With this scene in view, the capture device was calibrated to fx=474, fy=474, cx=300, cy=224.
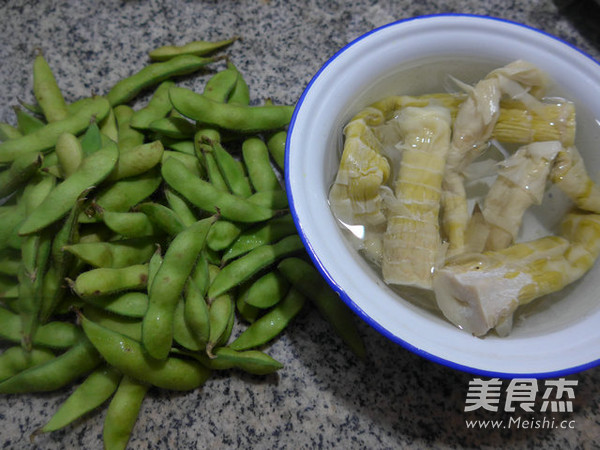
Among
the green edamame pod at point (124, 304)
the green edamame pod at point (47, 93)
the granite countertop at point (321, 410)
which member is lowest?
the granite countertop at point (321, 410)

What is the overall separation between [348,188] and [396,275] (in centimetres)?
18

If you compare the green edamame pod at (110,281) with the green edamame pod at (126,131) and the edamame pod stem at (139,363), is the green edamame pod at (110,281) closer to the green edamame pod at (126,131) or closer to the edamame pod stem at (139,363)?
the edamame pod stem at (139,363)

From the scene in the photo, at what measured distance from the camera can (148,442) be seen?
1.02 metres

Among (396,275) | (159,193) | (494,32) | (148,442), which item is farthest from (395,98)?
(148,442)

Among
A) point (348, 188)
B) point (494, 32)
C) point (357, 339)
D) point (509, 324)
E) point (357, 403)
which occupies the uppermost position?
point (494, 32)

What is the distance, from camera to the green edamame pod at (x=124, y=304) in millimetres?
977

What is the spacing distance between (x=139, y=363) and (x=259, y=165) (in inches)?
19.9

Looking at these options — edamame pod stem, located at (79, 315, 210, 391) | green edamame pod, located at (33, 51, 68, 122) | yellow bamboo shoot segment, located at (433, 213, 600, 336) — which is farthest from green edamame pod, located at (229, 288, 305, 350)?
green edamame pod, located at (33, 51, 68, 122)

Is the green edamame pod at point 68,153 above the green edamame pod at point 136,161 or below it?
above

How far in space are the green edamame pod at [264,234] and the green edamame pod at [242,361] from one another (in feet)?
0.71

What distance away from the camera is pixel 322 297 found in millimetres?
1039

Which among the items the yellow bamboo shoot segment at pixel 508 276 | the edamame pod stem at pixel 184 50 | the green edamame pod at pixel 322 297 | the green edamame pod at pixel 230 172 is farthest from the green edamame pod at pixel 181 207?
the yellow bamboo shoot segment at pixel 508 276

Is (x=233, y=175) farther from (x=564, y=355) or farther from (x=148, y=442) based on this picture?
(x=564, y=355)

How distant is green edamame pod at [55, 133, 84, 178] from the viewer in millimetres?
1012
